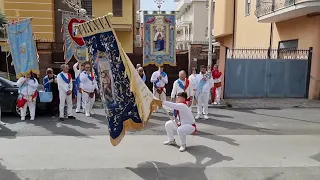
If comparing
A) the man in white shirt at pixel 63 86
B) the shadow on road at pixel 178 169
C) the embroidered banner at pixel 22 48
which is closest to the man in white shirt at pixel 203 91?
the shadow on road at pixel 178 169

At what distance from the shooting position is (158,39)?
1196 centimetres

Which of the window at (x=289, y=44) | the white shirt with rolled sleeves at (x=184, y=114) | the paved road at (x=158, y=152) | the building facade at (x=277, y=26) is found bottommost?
the paved road at (x=158, y=152)

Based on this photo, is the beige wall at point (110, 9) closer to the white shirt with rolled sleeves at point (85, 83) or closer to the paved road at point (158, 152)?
the white shirt with rolled sleeves at point (85, 83)

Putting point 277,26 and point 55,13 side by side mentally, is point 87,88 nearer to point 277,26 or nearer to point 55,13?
point 277,26

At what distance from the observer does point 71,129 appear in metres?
8.30

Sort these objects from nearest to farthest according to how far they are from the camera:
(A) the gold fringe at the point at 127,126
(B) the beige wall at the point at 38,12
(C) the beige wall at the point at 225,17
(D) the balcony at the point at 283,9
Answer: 1. (A) the gold fringe at the point at 127,126
2. (D) the balcony at the point at 283,9
3. (B) the beige wall at the point at 38,12
4. (C) the beige wall at the point at 225,17

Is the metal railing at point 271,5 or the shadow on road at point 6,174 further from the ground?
the metal railing at point 271,5

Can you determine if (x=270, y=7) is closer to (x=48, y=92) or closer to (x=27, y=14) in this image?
(x=48, y=92)

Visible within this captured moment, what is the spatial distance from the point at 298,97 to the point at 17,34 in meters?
12.4

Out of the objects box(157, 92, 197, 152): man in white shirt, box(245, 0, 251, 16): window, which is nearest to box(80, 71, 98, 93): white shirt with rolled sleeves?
box(157, 92, 197, 152): man in white shirt

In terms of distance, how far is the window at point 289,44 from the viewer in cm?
1558

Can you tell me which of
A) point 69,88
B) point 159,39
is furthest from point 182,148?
point 159,39

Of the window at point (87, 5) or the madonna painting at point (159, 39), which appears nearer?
the madonna painting at point (159, 39)

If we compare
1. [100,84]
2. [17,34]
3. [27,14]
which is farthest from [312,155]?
[27,14]
